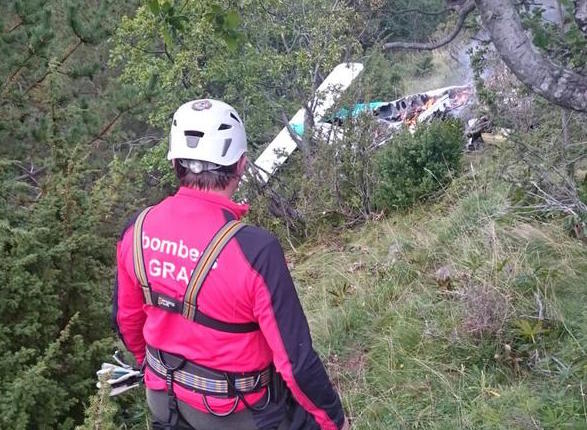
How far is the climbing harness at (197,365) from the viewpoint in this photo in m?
2.12

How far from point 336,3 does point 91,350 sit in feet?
20.5

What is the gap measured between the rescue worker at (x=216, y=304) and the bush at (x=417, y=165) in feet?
16.8

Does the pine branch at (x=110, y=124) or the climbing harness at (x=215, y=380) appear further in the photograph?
the pine branch at (x=110, y=124)

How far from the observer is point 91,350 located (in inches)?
155

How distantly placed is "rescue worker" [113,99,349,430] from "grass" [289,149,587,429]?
143 cm

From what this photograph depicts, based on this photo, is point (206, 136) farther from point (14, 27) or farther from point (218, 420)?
point (14, 27)

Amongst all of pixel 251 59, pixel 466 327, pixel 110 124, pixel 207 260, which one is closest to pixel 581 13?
pixel 207 260

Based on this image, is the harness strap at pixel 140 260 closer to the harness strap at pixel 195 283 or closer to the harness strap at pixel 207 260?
the harness strap at pixel 195 283

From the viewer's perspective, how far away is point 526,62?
2.48 meters

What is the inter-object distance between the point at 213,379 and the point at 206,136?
83cm

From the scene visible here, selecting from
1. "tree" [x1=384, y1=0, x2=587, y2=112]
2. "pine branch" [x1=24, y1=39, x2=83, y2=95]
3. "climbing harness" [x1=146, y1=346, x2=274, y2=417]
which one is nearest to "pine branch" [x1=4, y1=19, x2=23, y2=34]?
"pine branch" [x1=24, y1=39, x2=83, y2=95]

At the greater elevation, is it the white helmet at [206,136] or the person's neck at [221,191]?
the white helmet at [206,136]

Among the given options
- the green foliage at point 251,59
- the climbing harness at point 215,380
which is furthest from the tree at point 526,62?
the green foliage at point 251,59

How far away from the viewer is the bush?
730 cm
